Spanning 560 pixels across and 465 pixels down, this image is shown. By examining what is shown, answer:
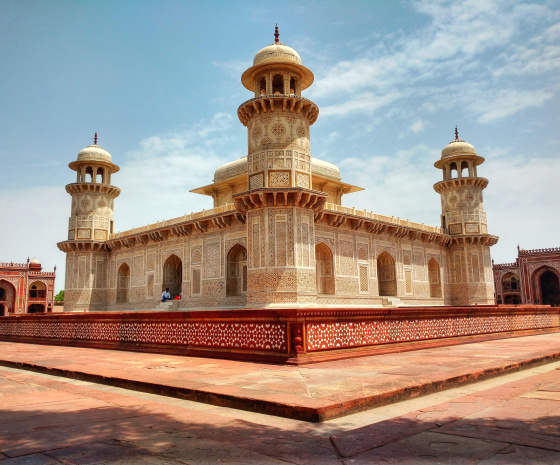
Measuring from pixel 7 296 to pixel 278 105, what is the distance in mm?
33037

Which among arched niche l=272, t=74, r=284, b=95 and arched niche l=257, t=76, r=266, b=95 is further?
arched niche l=272, t=74, r=284, b=95

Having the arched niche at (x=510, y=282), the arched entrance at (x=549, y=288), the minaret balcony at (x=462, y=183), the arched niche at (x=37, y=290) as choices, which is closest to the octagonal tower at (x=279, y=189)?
the minaret balcony at (x=462, y=183)

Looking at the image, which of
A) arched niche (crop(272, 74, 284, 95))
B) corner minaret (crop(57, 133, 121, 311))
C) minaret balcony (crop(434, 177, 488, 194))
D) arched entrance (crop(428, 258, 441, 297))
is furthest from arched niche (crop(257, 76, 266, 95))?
arched entrance (crop(428, 258, 441, 297))

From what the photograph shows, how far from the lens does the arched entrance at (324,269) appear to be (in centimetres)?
1767

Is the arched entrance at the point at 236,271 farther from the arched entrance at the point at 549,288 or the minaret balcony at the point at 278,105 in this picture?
the arched entrance at the point at 549,288

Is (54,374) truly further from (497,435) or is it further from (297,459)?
(497,435)

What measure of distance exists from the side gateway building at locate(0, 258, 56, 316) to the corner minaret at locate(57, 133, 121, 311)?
1793 cm

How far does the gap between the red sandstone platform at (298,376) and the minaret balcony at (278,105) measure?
9.62 meters

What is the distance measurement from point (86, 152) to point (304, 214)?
44.2ft

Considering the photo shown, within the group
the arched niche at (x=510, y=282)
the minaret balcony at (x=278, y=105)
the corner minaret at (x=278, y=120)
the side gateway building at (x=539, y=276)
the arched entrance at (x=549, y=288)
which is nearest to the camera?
the corner minaret at (x=278, y=120)

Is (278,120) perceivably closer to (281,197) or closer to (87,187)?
(281,197)

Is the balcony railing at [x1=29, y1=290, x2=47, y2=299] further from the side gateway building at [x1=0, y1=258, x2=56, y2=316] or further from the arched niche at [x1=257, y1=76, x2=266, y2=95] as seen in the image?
the arched niche at [x1=257, y1=76, x2=266, y2=95]

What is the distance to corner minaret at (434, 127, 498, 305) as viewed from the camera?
23.0 meters

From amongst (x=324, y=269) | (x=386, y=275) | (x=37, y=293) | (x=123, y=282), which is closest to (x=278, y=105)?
(x=324, y=269)
